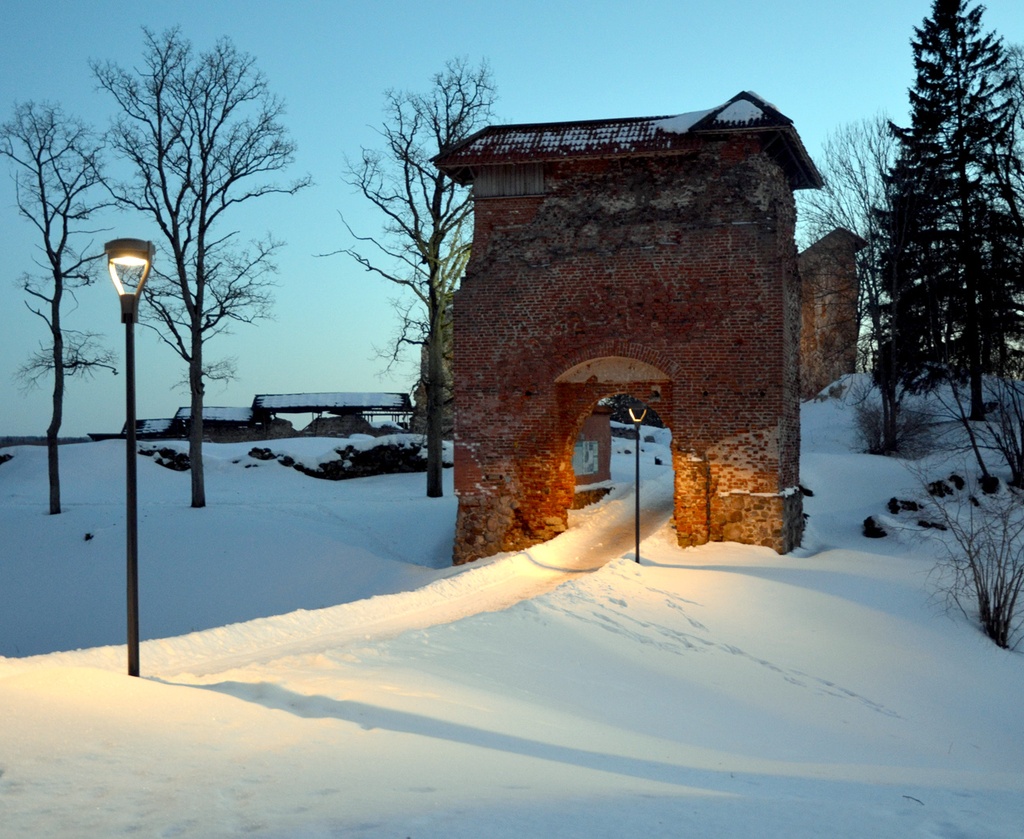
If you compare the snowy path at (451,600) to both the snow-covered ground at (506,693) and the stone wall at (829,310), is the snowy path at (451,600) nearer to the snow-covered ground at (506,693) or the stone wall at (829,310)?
the snow-covered ground at (506,693)

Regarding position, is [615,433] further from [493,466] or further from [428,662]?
[428,662]

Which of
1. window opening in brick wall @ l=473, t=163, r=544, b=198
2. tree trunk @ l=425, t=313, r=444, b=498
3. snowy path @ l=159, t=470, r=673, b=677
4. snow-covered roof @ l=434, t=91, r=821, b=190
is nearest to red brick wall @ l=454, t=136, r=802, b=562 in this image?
window opening in brick wall @ l=473, t=163, r=544, b=198

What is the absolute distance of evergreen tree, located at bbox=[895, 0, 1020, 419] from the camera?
27.7 metres

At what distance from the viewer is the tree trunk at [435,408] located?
81.3 feet

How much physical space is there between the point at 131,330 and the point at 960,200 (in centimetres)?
2781

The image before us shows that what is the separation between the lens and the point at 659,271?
1661 centimetres

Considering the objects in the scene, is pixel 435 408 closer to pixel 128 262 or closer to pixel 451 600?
pixel 451 600

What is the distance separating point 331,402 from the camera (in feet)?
153

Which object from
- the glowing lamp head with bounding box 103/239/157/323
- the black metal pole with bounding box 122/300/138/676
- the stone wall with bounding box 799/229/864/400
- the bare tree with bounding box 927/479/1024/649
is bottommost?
the bare tree with bounding box 927/479/1024/649

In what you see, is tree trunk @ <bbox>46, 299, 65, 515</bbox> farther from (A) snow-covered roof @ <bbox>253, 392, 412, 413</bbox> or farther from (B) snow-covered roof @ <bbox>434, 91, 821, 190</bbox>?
(A) snow-covered roof @ <bbox>253, 392, 412, 413</bbox>

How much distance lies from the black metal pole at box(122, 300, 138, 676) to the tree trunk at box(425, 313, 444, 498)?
17.2 metres

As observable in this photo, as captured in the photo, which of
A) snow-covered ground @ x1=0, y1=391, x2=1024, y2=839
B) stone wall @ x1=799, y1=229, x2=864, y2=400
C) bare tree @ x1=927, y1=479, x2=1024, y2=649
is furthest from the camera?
stone wall @ x1=799, y1=229, x2=864, y2=400

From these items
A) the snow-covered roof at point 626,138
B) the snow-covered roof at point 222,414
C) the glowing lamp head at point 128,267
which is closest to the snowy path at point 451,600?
the glowing lamp head at point 128,267

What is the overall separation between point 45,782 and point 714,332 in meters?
13.8
